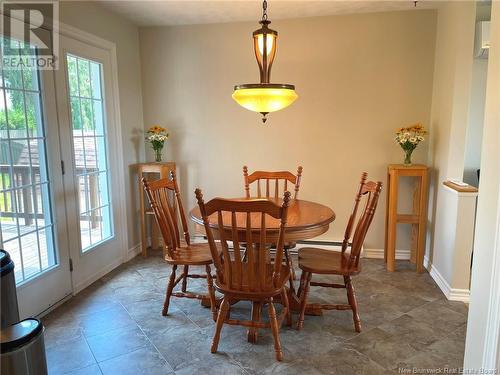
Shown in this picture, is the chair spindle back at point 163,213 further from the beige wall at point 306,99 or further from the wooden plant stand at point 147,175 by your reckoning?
the beige wall at point 306,99

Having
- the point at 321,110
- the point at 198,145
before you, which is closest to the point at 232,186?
the point at 198,145

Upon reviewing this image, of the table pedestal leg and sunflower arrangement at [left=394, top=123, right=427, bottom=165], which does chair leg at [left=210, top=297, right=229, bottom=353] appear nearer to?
the table pedestal leg

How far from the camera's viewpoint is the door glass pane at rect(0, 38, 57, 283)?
236cm

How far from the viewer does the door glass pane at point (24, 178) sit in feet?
7.73

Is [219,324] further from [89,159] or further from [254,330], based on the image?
[89,159]

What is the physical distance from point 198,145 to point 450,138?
8.36 feet

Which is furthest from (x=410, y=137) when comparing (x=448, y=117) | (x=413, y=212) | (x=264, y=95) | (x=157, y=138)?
(x=157, y=138)

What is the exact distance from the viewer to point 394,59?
362cm

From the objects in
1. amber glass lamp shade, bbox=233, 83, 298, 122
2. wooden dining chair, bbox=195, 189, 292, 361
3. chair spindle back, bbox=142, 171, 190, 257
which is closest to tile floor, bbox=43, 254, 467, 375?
wooden dining chair, bbox=195, 189, 292, 361

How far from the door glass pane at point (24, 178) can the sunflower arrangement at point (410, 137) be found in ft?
10.2

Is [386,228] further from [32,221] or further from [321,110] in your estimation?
[32,221]

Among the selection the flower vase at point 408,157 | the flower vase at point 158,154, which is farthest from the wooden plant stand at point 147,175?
the flower vase at point 408,157

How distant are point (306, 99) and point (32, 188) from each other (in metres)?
2.68

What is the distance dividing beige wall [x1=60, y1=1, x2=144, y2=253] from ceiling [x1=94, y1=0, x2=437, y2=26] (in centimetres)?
13
